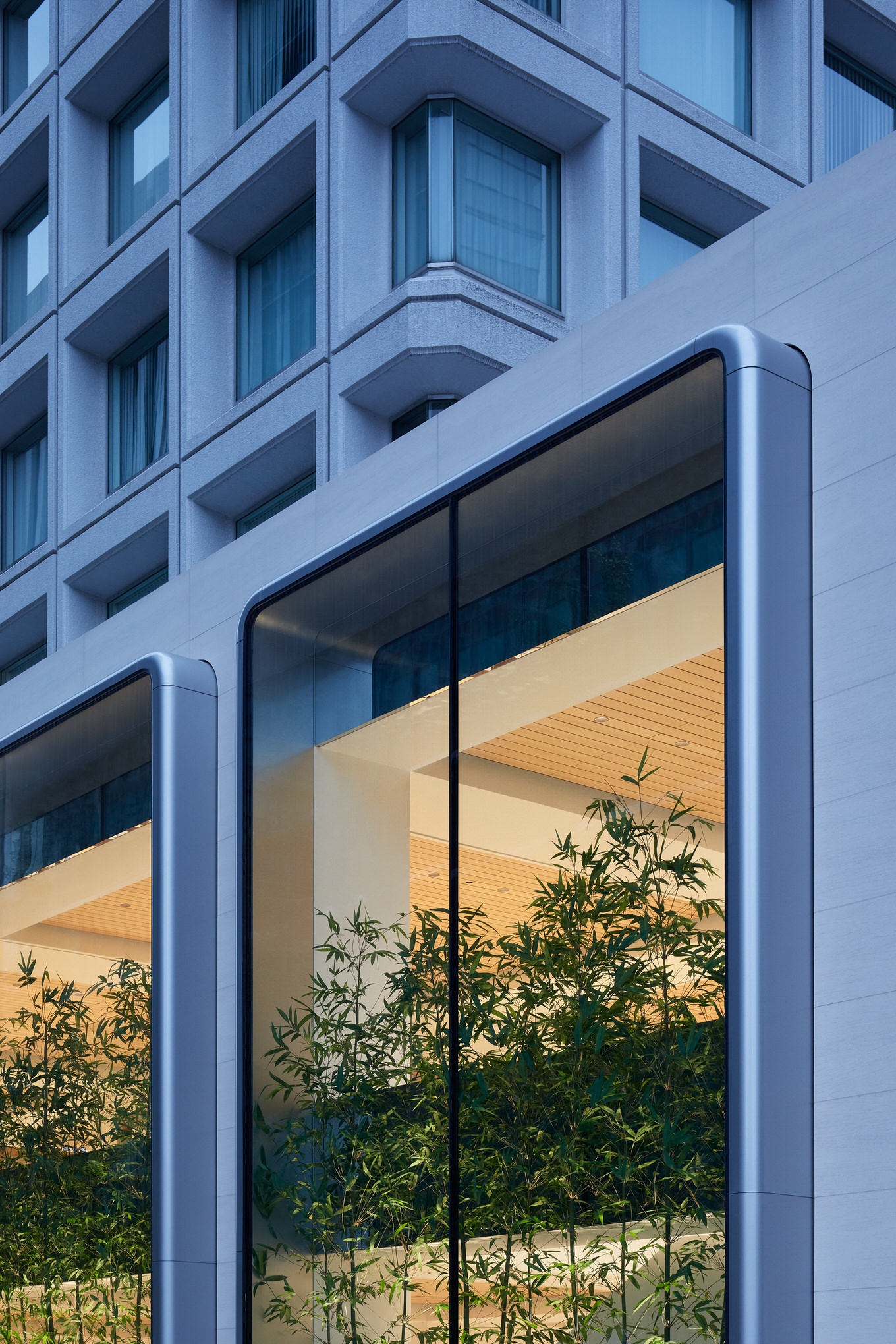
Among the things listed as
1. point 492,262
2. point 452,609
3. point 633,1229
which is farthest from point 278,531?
point 492,262

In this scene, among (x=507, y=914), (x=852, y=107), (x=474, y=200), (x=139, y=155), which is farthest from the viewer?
(x=852, y=107)

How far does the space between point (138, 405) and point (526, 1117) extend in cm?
1235

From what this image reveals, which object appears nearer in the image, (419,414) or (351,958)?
(351,958)

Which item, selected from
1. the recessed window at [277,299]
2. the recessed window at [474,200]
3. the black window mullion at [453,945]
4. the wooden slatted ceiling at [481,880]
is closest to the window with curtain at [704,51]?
the recessed window at [474,200]

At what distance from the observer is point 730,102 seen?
15.4 metres

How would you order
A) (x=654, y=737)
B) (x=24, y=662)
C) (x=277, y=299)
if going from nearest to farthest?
(x=654, y=737) < (x=277, y=299) < (x=24, y=662)

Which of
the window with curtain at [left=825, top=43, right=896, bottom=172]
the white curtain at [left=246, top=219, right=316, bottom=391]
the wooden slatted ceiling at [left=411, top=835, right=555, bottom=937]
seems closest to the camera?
the wooden slatted ceiling at [left=411, top=835, right=555, bottom=937]

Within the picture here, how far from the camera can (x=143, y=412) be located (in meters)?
16.6

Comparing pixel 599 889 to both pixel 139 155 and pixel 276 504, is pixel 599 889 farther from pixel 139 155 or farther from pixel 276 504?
pixel 139 155

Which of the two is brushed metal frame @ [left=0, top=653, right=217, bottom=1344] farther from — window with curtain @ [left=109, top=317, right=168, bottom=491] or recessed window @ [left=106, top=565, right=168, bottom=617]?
window with curtain @ [left=109, top=317, right=168, bottom=491]

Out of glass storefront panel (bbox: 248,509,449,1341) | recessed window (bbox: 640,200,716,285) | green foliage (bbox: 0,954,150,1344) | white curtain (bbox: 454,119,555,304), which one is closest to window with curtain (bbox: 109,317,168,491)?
white curtain (bbox: 454,119,555,304)

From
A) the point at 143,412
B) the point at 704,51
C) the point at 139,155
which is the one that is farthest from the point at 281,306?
the point at 704,51

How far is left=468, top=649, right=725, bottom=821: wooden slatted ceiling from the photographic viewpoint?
5.02 m

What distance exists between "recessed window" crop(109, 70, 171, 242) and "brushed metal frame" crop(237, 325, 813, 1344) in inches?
482
